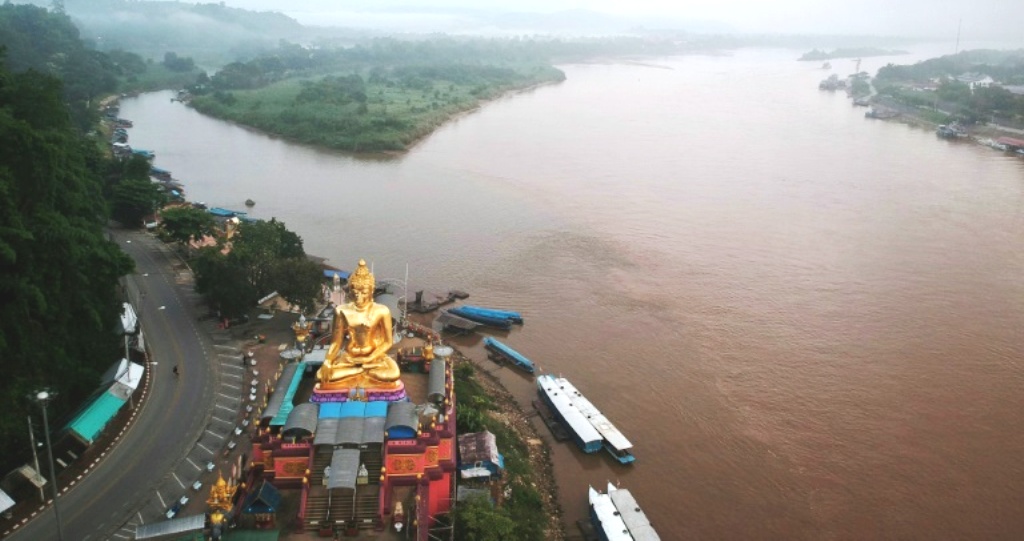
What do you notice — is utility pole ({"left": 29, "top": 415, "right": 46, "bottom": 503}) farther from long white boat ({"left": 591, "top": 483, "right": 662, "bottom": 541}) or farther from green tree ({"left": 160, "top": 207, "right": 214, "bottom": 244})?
green tree ({"left": 160, "top": 207, "right": 214, "bottom": 244})

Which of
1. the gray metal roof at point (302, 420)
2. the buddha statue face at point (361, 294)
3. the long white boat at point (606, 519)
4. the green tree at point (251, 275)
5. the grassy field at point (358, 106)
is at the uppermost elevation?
the grassy field at point (358, 106)

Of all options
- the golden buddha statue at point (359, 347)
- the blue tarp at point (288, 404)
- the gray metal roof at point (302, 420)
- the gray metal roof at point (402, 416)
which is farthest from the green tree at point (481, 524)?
the blue tarp at point (288, 404)

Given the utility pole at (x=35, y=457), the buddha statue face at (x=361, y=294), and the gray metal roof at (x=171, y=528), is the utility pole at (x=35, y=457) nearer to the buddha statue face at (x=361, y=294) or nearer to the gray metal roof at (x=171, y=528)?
the gray metal roof at (x=171, y=528)

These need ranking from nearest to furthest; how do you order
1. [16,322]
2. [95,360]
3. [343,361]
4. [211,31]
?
1. [16,322]
2. [343,361]
3. [95,360]
4. [211,31]

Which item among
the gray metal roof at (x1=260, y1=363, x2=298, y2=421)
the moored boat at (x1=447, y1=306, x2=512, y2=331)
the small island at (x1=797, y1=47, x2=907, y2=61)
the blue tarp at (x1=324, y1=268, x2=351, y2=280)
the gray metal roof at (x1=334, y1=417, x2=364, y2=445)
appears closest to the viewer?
the gray metal roof at (x1=334, y1=417, x2=364, y2=445)

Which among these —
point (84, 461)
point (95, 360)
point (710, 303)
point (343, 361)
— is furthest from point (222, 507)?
point (710, 303)

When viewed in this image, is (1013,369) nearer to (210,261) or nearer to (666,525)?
(666,525)

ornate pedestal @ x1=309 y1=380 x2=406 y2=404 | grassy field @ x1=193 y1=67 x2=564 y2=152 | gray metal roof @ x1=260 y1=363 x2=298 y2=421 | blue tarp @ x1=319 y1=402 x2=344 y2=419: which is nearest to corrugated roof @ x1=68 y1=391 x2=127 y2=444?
gray metal roof @ x1=260 y1=363 x2=298 y2=421
